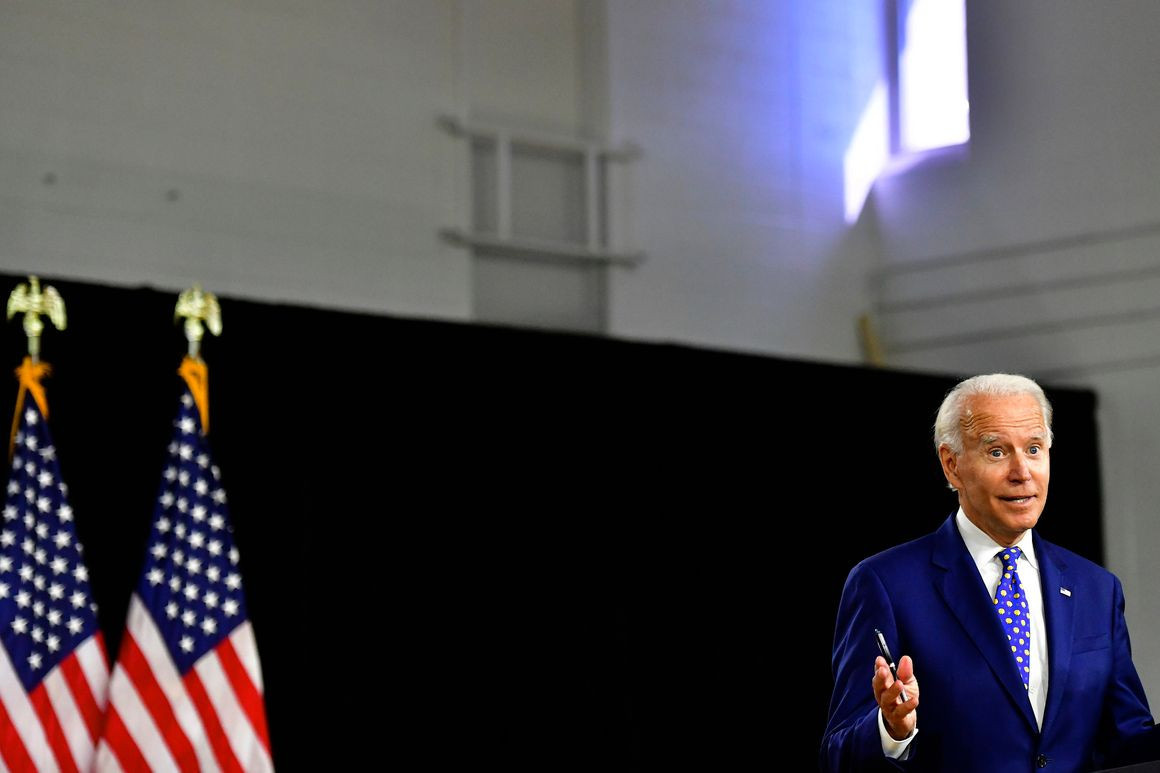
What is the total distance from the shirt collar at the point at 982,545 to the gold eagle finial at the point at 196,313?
13.0ft

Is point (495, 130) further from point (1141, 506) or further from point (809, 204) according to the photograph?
point (1141, 506)

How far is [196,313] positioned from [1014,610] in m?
4.13

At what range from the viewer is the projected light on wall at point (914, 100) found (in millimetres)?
11078

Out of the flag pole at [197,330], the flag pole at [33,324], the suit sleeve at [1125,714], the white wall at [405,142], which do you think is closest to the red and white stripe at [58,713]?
the flag pole at [33,324]

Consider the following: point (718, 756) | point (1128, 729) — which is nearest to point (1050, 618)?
point (1128, 729)

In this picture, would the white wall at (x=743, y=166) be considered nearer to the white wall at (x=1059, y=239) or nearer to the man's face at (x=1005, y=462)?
the white wall at (x=1059, y=239)

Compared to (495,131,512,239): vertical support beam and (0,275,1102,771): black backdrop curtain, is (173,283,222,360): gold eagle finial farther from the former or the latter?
(495,131,512,239): vertical support beam

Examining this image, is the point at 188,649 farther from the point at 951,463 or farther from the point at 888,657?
the point at 888,657

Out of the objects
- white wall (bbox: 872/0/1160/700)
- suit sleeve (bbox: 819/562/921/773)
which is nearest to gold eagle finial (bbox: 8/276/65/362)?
suit sleeve (bbox: 819/562/921/773)

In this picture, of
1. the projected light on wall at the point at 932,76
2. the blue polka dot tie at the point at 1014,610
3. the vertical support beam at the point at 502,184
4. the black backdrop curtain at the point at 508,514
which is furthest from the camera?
the projected light on wall at the point at 932,76

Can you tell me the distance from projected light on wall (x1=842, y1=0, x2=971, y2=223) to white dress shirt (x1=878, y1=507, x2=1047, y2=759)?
26.5 ft

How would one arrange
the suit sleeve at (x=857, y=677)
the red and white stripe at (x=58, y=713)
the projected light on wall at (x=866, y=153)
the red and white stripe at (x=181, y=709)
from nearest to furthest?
the suit sleeve at (x=857, y=677) < the red and white stripe at (x=58, y=713) < the red and white stripe at (x=181, y=709) < the projected light on wall at (x=866, y=153)

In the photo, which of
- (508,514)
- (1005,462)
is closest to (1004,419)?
(1005,462)

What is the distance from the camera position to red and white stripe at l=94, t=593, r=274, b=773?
19.6 ft
